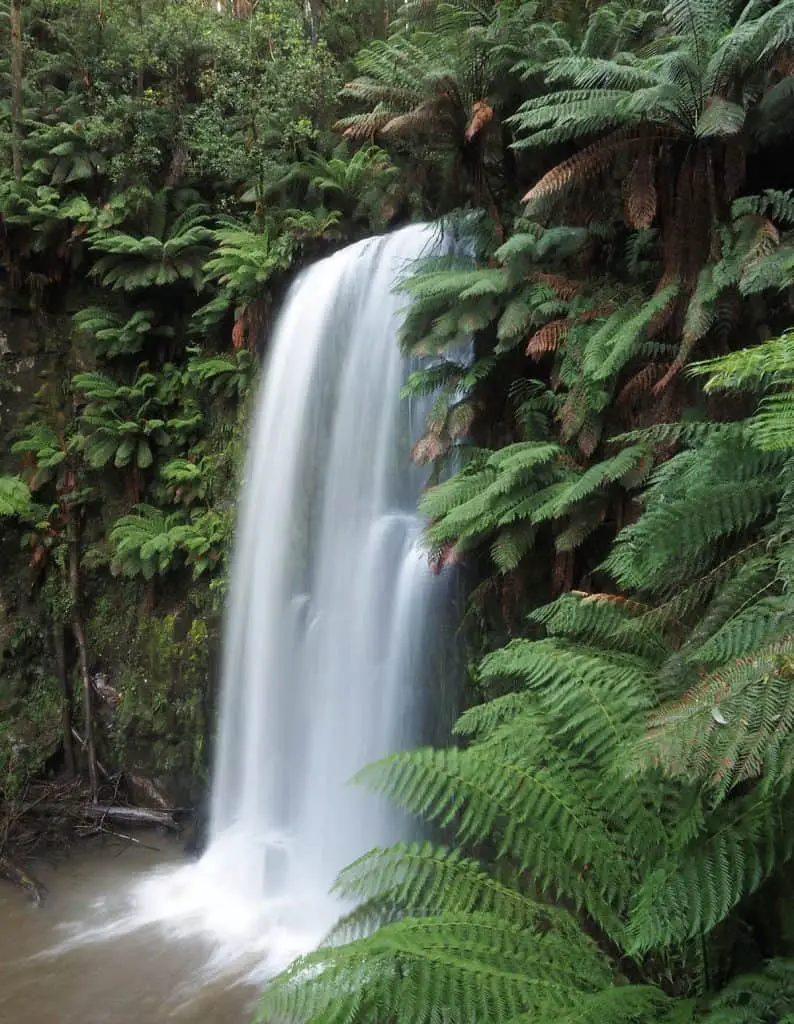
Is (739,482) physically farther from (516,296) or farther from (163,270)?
(163,270)

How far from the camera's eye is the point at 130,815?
27.4ft

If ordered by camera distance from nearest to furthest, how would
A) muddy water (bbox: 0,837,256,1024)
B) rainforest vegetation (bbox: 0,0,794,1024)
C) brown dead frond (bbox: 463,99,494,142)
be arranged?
rainforest vegetation (bbox: 0,0,794,1024)
muddy water (bbox: 0,837,256,1024)
brown dead frond (bbox: 463,99,494,142)

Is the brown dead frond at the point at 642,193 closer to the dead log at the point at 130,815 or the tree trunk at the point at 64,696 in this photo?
the dead log at the point at 130,815

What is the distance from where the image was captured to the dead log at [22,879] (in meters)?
6.96

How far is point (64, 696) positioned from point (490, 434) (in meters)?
6.68

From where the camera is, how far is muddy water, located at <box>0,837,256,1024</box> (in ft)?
17.4

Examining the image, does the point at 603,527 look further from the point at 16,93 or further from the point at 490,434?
the point at 16,93

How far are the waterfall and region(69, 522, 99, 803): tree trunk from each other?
1.99m

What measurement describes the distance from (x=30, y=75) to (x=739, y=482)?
38.6 ft

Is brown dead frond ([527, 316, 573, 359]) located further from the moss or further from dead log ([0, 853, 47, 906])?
dead log ([0, 853, 47, 906])

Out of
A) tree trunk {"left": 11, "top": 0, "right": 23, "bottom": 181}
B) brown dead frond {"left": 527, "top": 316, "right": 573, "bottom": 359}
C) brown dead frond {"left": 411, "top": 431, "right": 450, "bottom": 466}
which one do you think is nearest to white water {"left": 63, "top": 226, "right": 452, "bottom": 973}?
brown dead frond {"left": 411, "top": 431, "right": 450, "bottom": 466}

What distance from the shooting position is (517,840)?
2389 millimetres

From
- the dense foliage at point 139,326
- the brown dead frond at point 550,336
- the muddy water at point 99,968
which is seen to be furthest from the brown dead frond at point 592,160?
the muddy water at point 99,968

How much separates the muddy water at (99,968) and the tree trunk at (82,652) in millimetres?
1683
